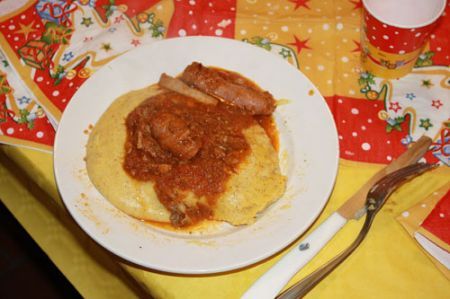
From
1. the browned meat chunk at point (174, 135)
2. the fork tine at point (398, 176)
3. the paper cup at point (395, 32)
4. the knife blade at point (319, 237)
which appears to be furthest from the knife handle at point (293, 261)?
the paper cup at point (395, 32)

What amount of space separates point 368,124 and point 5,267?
2.25 meters

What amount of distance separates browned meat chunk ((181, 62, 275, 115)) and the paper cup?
Result: 520 mm

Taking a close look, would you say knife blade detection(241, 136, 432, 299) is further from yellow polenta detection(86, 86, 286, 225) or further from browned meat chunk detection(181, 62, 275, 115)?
browned meat chunk detection(181, 62, 275, 115)

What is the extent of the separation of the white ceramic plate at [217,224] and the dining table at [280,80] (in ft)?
0.19

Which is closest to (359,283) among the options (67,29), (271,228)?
(271,228)

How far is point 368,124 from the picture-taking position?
2.07 metres

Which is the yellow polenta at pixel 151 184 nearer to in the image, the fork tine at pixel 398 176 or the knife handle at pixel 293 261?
the knife handle at pixel 293 261

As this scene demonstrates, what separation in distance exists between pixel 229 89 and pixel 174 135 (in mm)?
376

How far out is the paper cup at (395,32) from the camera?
1989 millimetres

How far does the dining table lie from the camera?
166 cm

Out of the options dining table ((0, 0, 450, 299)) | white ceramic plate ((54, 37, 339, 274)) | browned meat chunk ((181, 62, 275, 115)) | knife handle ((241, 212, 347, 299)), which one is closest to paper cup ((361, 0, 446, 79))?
dining table ((0, 0, 450, 299))

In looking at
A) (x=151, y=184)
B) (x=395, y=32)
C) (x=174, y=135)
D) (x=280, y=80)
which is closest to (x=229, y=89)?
(x=280, y=80)

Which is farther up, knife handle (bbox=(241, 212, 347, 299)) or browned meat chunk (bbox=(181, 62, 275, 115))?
browned meat chunk (bbox=(181, 62, 275, 115))

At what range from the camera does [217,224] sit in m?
1.75
